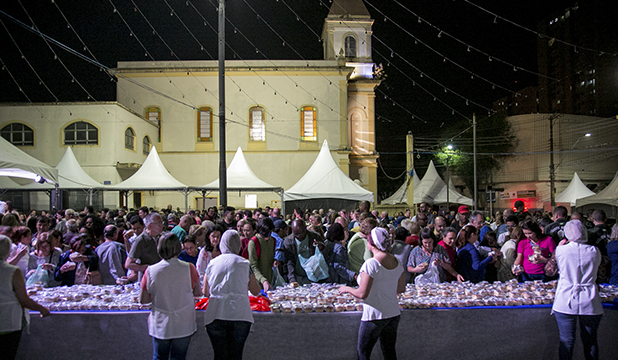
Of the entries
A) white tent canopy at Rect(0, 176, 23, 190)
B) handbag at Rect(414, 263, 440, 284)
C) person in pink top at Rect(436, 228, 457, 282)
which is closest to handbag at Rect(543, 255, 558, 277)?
person in pink top at Rect(436, 228, 457, 282)

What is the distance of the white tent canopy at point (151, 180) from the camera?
58.0ft

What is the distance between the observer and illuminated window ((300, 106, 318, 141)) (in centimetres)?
3020

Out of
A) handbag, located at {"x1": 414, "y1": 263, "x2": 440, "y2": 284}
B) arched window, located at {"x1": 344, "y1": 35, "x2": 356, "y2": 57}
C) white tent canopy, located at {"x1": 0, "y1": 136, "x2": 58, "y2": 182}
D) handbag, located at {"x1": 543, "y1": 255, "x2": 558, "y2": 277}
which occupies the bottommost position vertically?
handbag, located at {"x1": 414, "y1": 263, "x2": 440, "y2": 284}

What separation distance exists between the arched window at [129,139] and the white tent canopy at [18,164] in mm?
11001

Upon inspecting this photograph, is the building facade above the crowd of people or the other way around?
above

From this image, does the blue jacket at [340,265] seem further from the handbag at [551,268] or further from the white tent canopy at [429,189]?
the white tent canopy at [429,189]

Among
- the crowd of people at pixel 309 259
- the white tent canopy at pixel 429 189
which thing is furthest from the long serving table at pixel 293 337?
the white tent canopy at pixel 429 189

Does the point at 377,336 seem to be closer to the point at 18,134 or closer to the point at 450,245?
the point at 450,245

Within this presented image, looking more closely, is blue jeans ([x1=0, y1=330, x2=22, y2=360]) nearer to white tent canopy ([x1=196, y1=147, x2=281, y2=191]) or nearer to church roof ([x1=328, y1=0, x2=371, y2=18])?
white tent canopy ([x1=196, y1=147, x2=281, y2=191])

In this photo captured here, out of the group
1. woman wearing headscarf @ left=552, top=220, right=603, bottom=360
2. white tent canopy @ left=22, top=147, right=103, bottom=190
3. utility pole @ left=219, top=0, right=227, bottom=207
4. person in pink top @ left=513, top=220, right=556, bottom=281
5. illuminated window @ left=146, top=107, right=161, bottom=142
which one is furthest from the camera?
illuminated window @ left=146, top=107, right=161, bottom=142

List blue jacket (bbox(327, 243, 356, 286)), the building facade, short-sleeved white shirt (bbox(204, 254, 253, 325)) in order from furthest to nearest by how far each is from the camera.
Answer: the building facade
blue jacket (bbox(327, 243, 356, 286))
short-sleeved white shirt (bbox(204, 254, 253, 325))

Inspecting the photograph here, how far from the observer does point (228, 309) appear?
3830 mm

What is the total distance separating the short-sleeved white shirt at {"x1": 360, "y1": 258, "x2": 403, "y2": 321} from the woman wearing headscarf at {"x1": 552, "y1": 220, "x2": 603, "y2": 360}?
1742mm

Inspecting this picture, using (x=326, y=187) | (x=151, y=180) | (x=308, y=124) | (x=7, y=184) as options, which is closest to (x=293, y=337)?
(x=326, y=187)
